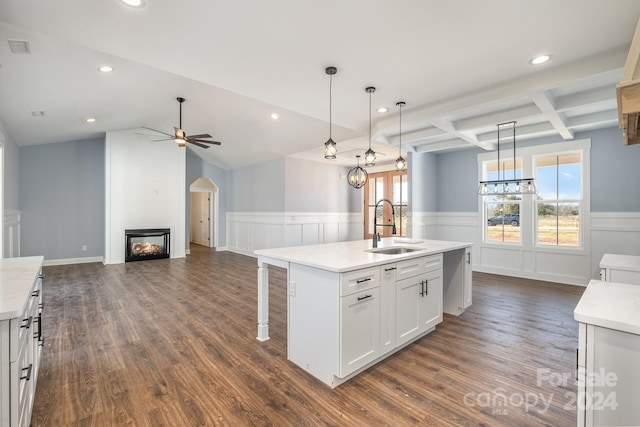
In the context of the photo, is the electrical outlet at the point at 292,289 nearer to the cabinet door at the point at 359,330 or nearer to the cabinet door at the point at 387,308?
the cabinet door at the point at 359,330

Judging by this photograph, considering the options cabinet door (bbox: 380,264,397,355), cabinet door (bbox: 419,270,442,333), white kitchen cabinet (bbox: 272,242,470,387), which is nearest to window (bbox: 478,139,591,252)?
cabinet door (bbox: 419,270,442,333)

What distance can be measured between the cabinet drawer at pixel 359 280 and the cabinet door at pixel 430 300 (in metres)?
0.79

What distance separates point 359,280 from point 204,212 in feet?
32.6

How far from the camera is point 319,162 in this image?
8234mm

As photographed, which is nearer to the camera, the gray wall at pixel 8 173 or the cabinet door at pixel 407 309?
the cabinet door at pixel 407 309

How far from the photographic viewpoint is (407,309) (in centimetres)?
275

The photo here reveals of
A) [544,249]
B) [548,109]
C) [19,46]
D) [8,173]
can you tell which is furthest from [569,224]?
[8,173]

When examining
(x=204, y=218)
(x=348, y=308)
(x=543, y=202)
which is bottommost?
(x=348, y=308)

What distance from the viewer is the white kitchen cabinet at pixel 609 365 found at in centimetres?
112

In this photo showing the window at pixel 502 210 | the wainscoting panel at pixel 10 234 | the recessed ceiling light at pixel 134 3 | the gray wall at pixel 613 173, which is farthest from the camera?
the window at pixel 502 210

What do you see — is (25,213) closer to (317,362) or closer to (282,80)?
(282,80)

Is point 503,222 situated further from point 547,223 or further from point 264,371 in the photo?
point 264,371

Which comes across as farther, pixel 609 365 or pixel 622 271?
pixel 622 271

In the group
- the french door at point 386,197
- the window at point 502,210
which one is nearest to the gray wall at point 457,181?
the window at point 502,210
